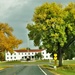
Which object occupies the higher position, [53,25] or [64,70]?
[53,25]

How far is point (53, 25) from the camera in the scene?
187 feet

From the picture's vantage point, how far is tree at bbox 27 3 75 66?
56.4 metres

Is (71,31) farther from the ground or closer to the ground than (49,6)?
closer to the ground

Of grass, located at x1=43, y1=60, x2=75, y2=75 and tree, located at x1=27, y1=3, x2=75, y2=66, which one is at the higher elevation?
tree, located at x1=27, y1=3, x2=75, y2=66

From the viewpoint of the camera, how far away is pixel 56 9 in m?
57.3

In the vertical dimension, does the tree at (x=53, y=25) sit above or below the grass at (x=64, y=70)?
above

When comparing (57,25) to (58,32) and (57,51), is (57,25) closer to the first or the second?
(58,32)

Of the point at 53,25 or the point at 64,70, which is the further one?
the point at 53,25

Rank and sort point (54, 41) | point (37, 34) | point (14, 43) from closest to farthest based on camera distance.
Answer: point (54, 41) → point (37, 34) → point (14, 43)

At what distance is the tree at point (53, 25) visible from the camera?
5641 centimetres

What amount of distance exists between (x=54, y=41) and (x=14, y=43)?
1789cm

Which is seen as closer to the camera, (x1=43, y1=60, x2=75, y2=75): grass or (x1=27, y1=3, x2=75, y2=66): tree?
(x1=43, y1=60, x2=75, y2=75): grass

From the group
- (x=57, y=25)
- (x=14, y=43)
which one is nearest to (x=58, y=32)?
(x=57, y=25)

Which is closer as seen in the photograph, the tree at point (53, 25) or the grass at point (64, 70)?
the grass at point (64, 70)
